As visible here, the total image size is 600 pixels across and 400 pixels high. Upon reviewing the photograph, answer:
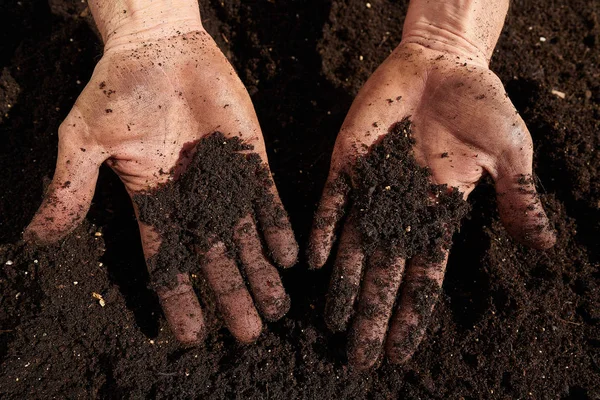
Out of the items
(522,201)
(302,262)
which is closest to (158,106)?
(302,262)

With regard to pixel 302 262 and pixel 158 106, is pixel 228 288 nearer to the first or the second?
pixel 302 262

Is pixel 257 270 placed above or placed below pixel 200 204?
below

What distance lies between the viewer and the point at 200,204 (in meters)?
2.08

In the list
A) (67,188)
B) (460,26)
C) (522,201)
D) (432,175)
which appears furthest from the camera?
(460,26)

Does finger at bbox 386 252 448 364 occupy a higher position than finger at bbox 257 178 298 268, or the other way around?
finger at bbox 257 178 298 268

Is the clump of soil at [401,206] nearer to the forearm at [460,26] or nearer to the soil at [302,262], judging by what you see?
the soil at [302,262]

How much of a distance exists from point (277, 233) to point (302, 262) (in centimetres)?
38

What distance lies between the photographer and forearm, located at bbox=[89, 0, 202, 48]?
226cm

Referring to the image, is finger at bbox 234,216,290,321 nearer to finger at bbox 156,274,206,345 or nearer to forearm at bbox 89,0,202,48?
finger at bbox 156,274,206,345

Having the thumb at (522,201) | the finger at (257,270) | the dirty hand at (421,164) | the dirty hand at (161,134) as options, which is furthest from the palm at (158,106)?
the thumb at (522,201)

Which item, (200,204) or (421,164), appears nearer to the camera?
(200,204)

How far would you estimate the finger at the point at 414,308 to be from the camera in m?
2.09

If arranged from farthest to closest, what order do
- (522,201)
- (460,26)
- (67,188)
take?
(460,26), (522,201), (67,188)

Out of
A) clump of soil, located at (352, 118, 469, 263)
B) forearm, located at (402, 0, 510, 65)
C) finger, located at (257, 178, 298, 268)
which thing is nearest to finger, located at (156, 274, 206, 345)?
finger, located at (257, 178, 298, 268)
